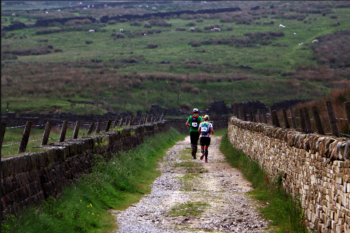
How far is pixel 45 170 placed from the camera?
295 inches

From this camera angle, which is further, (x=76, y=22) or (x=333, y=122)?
(x=76, y=22)

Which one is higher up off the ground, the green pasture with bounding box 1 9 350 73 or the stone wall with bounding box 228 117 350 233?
the green pasture with bounding box 1 9 350 73

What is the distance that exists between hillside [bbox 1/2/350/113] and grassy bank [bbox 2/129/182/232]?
70.2 feet

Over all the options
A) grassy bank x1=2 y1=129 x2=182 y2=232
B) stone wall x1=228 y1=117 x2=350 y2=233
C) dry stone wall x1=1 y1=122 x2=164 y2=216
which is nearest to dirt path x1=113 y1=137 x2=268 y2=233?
grassy bank x1=2 y1=129 x2=182 y2=232

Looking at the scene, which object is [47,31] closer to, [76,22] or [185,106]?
[76,22]

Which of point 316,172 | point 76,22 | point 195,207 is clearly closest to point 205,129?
point 195,207

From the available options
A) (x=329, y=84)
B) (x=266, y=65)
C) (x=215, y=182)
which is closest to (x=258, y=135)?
(x=215, y=182)

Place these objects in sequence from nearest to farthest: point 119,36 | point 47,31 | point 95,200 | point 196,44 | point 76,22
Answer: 1. point 95,200
2. point 196,44
3. point 119,36
4. point 47,31
5. point 76,22

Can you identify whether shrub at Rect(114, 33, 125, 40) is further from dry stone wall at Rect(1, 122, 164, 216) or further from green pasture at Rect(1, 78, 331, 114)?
dry stone wall at Rect(1, 122, 164, 216)

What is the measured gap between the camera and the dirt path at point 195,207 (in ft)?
25.7

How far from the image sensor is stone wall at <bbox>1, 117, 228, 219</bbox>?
20.1 feet

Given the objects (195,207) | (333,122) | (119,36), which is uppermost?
(119,36)

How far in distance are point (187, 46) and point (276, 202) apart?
81.1 m

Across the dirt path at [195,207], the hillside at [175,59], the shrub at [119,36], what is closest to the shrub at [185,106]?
the hillside at [175,59]
